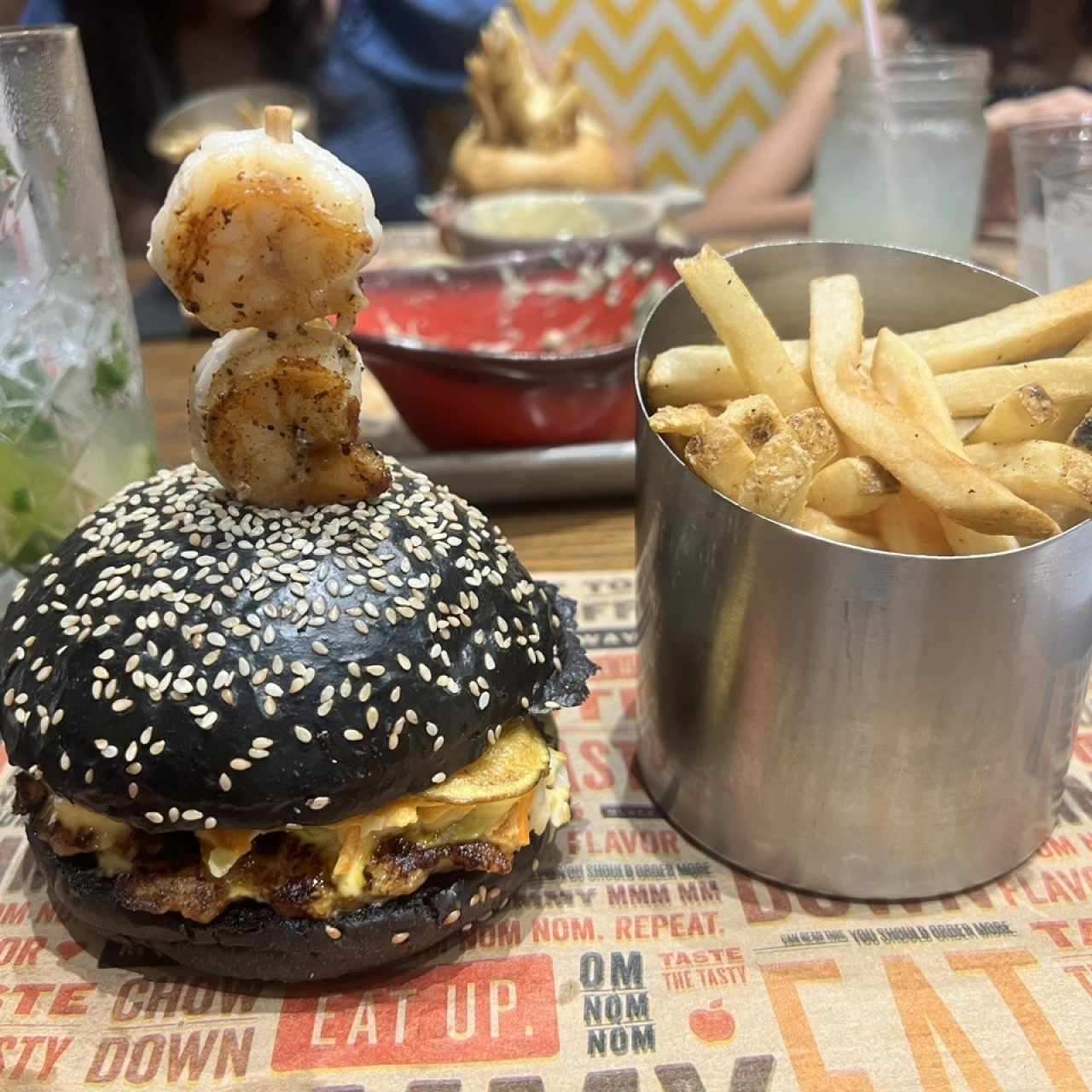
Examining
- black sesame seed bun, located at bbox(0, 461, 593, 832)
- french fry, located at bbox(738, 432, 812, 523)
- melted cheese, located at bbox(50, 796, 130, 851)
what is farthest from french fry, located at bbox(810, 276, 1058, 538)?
melted cheese, located at bbox(50, 796, 130, 851)

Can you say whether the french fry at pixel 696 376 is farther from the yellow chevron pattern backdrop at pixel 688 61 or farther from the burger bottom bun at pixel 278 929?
the yellow chevron pattern backdrop at pixel 688 61

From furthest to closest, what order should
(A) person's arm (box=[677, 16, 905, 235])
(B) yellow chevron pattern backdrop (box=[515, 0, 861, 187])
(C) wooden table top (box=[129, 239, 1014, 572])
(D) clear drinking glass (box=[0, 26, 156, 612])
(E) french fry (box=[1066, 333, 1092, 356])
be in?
(B) yellow chevron pattern backdrop (box=[515, 0, 861, 187])
(A) person's arm (box=[677, 16, 905, 235])
(C) wooden table top (box=[129, 239, 1014, 572])
(D) clear drinking glass (box=[0, 26, 156, 612])
(E) french fry (box=[1066, 333, 1092, 356])

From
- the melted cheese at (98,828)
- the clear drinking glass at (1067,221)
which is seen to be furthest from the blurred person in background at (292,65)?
the melted cheese at (98,828)

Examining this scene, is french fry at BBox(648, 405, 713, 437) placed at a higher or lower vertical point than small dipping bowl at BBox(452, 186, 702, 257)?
higher

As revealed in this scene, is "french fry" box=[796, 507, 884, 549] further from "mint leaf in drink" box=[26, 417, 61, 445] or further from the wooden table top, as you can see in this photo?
"mint leaf in drink" box=[26, 417, 61, 445]

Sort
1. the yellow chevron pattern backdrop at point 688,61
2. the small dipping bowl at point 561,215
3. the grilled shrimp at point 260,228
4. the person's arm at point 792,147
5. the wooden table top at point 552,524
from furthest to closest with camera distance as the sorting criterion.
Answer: the yellow chevron pattern backdrop at point 688,61
the person's arm at point 792,147
the small dipping bowl at point 561,215
the wooden table top at point 552,524
the grilled shrimp at point 260,228

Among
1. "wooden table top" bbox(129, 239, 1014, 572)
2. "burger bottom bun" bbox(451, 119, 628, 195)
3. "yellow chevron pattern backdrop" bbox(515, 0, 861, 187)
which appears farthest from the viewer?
"yellow chevron pattern backdrop" bbox(515, 0, 861, 187)
